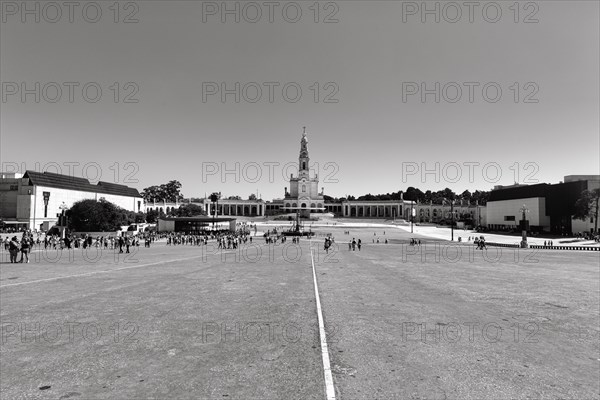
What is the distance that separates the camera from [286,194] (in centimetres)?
18312

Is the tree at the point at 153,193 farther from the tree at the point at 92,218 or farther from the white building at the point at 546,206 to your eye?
the white building at the point at 546,206

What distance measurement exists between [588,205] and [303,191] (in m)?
118

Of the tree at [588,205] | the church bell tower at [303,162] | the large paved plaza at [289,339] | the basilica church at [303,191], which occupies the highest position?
the church bell tower at [303,162]

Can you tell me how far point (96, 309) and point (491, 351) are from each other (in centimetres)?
1196

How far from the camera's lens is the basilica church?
17262cm

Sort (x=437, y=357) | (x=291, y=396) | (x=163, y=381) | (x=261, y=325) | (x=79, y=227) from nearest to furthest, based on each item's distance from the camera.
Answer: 1. (x=291, y=396)
2. (x=163, y=381)
3. (x=437, y=357)
4. (x=261, y=325)
5. (x=79, y=227)

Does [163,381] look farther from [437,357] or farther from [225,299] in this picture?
[225,299]

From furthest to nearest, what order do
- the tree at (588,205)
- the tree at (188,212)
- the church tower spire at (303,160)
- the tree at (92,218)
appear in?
the church tower spire at (303,160) → the tree at (188,212) → the tree at (92,218) → the tree at (588,205)

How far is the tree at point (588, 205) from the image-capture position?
7031 cm

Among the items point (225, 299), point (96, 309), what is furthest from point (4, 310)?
point (225, 299)

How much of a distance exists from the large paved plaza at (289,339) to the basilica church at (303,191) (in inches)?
6060

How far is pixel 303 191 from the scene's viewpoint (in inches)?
6914

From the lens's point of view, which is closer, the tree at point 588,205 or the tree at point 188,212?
the tree at point 588,205

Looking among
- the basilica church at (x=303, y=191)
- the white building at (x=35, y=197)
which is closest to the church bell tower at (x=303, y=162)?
the basilica church at (x=303, y=191)
